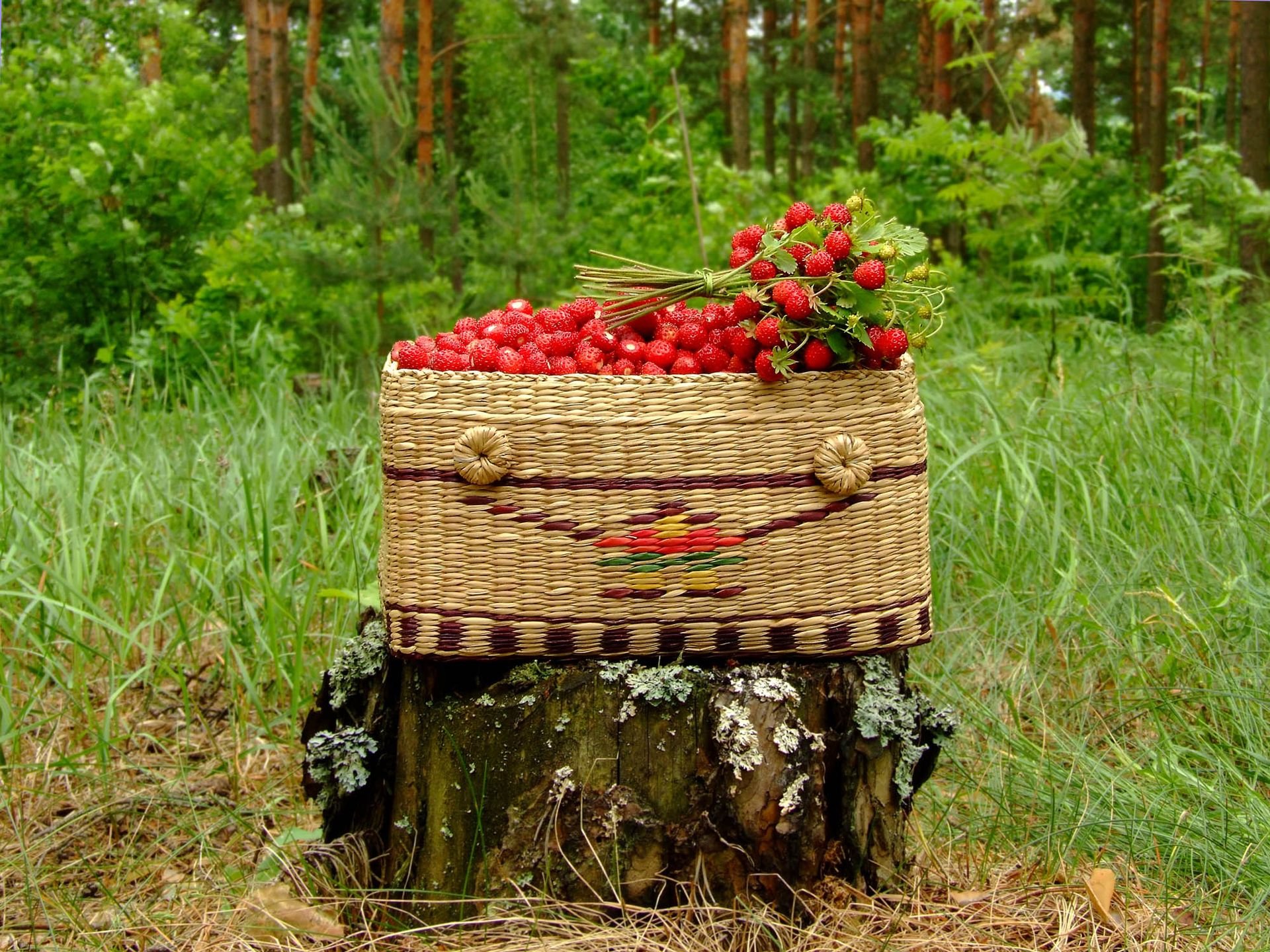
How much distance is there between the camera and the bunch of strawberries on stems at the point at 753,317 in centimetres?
164

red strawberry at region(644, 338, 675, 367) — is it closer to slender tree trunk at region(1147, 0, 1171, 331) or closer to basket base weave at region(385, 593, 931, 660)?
basket base weave at region(385, 593, 931, 660)

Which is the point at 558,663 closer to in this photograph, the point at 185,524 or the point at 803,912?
the point at 803,912

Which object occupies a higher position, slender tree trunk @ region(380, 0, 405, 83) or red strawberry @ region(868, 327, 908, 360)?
slender tree trunk @ region(380, 0, 405, 83)

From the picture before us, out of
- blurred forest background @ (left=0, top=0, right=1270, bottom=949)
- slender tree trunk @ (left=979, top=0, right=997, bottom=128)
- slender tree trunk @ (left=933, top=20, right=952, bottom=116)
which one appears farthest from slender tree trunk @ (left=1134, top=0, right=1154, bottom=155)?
blurred forest background @ (left=0, top=0, right=1270, bottom=949)

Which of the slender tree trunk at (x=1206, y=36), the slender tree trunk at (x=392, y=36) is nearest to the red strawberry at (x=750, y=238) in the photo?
the slender tree trunk at (x=392, y=36)

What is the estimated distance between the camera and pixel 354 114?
13875 mm

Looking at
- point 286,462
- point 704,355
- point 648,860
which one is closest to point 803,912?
point 648,860

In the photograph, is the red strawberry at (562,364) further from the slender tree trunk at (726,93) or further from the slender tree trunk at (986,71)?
the slender tree trunk at (726,93)

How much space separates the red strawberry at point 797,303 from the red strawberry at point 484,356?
0.41m

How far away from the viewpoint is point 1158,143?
7742mm

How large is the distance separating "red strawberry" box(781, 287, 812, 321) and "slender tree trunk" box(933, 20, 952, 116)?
25.9 ft

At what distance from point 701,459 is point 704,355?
0.16 m

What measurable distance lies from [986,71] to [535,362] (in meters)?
9.90

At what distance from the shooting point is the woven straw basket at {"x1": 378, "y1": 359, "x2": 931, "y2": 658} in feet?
5.43
